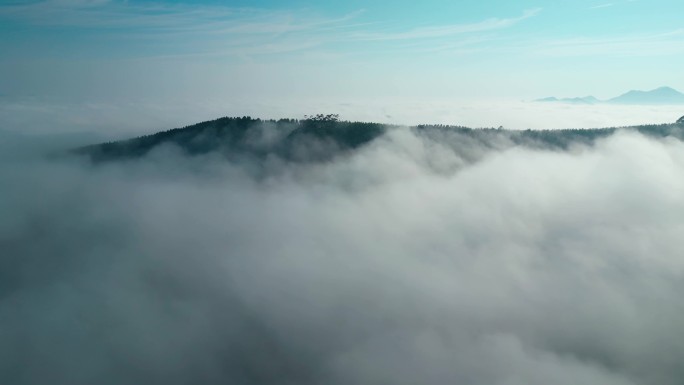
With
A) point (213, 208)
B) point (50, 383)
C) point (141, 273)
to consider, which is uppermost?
Answer: point (213, 208)

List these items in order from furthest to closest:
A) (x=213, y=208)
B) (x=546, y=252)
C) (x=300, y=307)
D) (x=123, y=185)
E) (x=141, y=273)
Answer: (x=123, y=185) < (x=213, y=208) < (x=546, y=252) < (x=141, y=273) < (x=300, y=307)

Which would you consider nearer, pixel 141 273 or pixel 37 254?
pixel 141 273

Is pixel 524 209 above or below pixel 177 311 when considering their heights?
above

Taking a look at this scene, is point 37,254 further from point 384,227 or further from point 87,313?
point 384,227

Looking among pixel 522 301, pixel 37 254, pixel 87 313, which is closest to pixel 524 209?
pixel 522 301

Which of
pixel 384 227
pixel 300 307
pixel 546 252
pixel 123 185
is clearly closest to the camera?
pixel 300 307

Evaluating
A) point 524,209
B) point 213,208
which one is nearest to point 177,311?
point 213,208

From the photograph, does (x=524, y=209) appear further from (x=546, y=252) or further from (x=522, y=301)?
(x=522, y=301)
